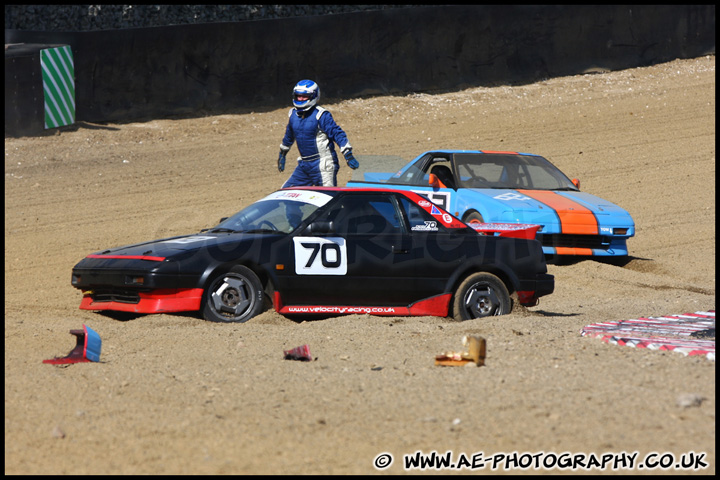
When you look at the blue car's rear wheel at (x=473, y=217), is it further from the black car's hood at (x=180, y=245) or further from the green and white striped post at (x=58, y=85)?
the green and white striped post at (x=58, y=85)

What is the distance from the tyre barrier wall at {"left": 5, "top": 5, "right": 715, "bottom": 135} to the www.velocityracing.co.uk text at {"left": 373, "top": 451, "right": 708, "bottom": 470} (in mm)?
13915

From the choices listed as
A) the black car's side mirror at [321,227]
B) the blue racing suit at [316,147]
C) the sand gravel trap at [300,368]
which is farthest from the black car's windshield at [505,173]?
the black car's side mirror at [321,227]

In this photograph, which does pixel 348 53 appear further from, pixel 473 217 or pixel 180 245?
pixel 180 245

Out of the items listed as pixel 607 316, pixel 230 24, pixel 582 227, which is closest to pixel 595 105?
pixel 230 24

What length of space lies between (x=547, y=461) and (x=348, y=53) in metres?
16.0

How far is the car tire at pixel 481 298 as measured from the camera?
27.1 feet

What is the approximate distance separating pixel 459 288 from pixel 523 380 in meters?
3.01

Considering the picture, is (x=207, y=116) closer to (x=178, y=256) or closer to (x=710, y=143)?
(x=710, y=143)

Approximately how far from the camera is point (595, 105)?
20.2 m

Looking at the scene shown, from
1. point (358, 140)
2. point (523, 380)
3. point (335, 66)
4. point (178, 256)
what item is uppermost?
point (335, 66)

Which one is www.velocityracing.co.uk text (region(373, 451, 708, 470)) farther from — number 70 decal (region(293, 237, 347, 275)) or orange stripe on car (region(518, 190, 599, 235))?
orange stripe on car (region(518, 190, 599, 235))

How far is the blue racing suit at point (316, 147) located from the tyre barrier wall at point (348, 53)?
7.38m

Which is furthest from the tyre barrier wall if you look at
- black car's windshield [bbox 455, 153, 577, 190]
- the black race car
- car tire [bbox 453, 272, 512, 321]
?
car tire [bbox 453, 272, 512, 321]

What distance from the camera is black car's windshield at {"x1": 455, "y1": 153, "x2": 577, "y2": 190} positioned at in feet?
39.1
